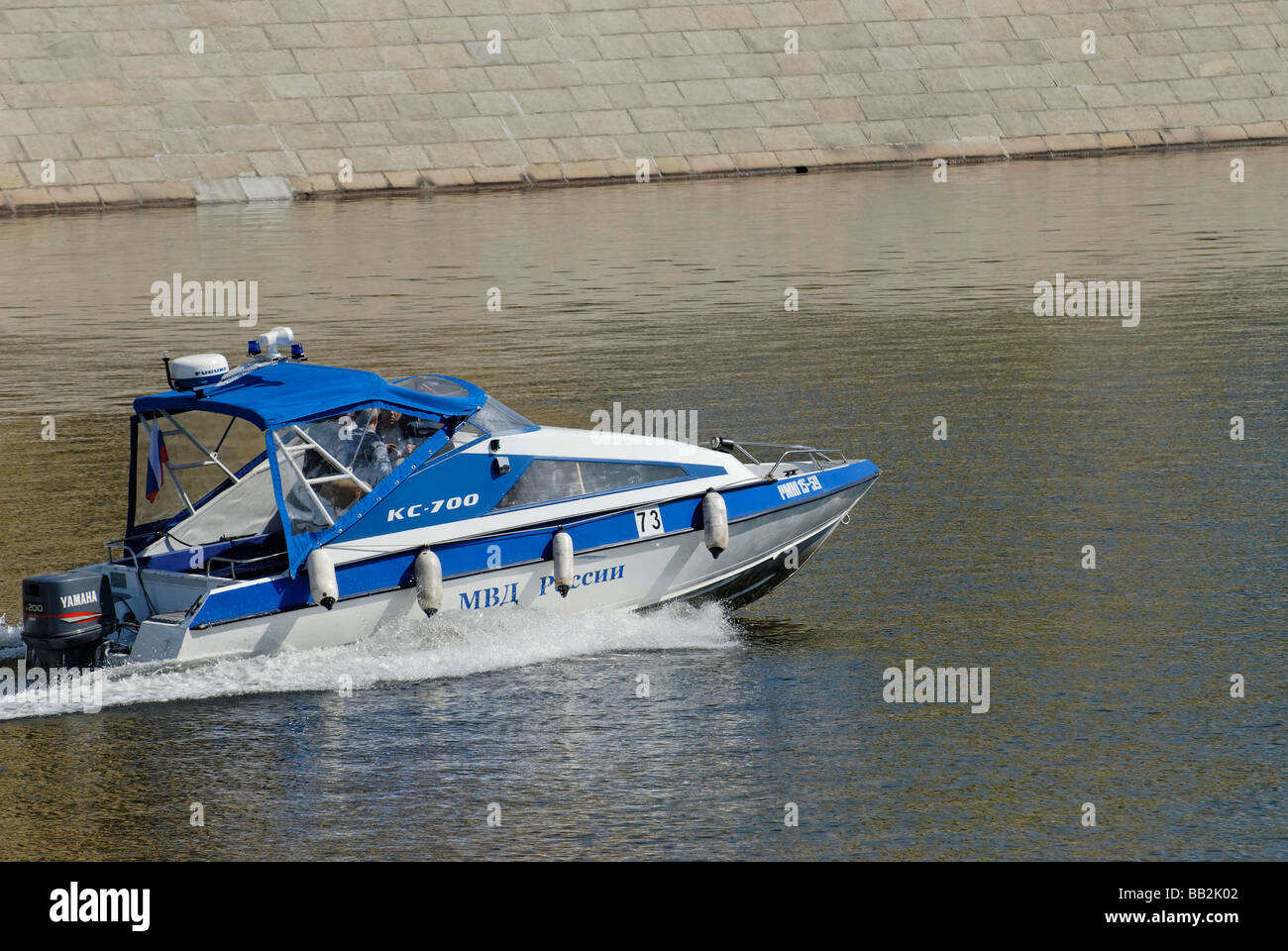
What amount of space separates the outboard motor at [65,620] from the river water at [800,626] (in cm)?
73

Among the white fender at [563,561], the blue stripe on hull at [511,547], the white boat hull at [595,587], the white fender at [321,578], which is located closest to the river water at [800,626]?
the white boat hull at [595,587]

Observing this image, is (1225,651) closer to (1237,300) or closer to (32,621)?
(32,621)

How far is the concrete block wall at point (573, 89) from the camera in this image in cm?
5344

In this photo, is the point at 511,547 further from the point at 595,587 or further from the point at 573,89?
the point at 573,89

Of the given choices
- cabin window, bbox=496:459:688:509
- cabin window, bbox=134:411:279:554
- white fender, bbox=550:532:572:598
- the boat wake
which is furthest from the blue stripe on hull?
cabin window, bbox=134:411:279:554

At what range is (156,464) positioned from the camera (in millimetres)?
15758

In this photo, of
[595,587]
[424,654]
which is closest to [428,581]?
[424,654]

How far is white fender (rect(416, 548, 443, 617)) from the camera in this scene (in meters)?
14.4

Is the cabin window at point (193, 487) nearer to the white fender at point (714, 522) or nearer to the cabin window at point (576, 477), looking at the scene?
the cabin window at point (576, 477)

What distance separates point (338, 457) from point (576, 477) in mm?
1999

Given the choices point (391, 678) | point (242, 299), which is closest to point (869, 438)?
point (391, 678)
